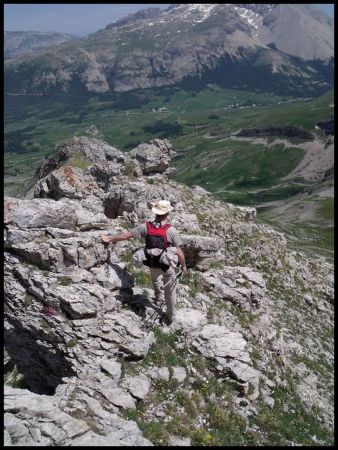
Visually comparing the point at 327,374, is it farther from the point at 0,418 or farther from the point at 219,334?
the point at 0,418

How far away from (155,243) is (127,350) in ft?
15.1

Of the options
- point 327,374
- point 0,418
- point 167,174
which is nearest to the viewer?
point 0,418

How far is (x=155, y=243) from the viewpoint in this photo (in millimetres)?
19000

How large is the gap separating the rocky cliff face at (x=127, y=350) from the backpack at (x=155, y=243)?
2.75 m

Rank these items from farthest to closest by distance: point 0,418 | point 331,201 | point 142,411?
point 331,201 → point 142,411 → point 0,418

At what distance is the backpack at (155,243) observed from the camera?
18.9 meters

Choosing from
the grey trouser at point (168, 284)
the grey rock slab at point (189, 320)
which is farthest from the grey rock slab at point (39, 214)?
the grey rock slab at point (189, 320)

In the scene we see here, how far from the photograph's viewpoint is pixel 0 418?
13562 millimetres

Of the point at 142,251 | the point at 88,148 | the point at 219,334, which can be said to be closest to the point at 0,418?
the point at 142,251

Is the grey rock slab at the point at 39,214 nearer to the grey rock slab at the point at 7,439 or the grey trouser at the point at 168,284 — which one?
the grey trouser at the point at 168,284

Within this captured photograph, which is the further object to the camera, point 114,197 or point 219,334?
point 114,197

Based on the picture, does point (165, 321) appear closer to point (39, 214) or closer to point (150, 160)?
point (39, 214)

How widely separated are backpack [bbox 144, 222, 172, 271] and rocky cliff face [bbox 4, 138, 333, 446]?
2747 millimetres

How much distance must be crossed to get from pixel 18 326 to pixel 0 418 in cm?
656
